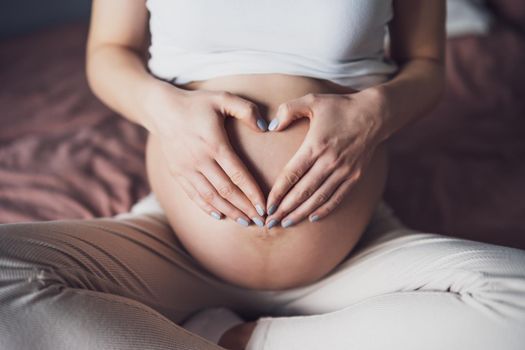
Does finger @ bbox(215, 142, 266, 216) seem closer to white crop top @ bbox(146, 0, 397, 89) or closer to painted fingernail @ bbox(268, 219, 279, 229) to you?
painted fingernail @ bbox(268, 219, 279, 229)

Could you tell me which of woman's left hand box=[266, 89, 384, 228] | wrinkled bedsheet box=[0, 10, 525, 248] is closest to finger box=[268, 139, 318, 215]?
woman's left hand box=[266, 89, 384, 228]

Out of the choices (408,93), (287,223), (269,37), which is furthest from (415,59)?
(287,223)

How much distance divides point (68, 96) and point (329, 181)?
113 centimetres

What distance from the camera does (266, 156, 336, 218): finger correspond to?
72 cm

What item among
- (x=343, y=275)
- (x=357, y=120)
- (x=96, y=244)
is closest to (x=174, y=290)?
(x=96, y=244)

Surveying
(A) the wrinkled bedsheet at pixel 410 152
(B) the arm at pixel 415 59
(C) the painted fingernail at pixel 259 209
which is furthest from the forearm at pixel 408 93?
(A) the wrinkled bedsheet at pixel 410 152

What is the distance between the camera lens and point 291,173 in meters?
0.72

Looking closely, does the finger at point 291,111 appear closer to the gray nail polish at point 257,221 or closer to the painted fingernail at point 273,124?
the painted fingernail at point 273,124

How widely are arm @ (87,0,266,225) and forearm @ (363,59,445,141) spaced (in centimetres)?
19

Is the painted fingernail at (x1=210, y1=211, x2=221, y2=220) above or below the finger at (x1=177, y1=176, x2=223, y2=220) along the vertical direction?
below

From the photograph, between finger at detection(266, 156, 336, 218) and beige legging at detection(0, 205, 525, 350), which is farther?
finger at detection(266, 156, 336, 218)

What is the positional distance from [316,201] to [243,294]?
0.22 m

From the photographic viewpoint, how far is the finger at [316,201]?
74 centimetres

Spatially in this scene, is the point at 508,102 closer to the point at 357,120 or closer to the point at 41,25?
the point at 357,120
